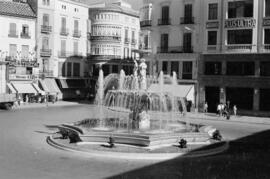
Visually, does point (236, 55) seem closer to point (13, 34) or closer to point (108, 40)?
point (108, 40)

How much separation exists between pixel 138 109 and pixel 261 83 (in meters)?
21.2

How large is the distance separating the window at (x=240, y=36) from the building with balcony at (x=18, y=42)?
28422 mm

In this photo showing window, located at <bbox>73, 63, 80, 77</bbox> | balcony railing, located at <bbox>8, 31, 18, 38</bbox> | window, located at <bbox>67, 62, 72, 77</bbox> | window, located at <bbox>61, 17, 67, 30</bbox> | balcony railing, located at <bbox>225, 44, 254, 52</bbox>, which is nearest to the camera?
balcony railing, located at <bbox>225, 44, 254, 52</bbox>

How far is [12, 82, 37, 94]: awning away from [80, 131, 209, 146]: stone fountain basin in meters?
36.6

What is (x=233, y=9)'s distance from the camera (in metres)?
48.7

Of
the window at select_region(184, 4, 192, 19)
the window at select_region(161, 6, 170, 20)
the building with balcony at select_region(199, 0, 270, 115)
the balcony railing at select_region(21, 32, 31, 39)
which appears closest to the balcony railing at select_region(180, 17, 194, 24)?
the window at select_region(184, 4, 192, 19)

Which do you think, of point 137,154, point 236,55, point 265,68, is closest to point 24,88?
point 236,55

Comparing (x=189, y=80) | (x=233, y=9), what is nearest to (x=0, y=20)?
(x=189, y=80)

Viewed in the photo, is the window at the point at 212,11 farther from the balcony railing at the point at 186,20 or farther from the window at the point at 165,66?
the window at the point at 165,66

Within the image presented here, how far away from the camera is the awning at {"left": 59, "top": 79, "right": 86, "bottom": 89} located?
6744 cm

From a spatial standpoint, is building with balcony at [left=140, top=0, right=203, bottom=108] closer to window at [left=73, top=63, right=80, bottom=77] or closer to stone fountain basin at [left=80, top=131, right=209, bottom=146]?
window at [left=73, top=63, right=80, bottom=77]

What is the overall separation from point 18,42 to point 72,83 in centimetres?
1201

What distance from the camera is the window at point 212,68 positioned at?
49.7m

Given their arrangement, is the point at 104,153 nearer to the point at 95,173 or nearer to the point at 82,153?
the point at 82,153
